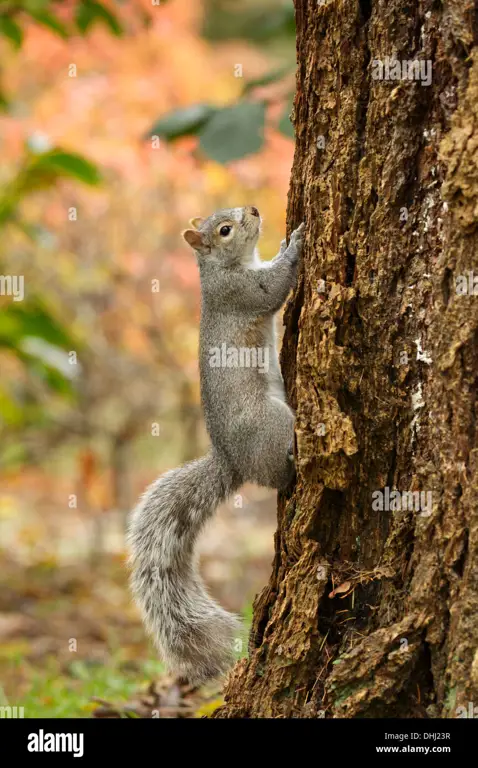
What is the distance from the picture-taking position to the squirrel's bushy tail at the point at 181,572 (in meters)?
2.60

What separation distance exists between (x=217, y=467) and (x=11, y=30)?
8.09ft

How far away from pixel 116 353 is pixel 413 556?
517 centimetres

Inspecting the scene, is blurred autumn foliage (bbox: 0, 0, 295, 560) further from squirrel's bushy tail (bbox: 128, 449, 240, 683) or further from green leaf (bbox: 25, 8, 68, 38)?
squirrel's bushy tail (bbox: 128, 449, 240, 683)

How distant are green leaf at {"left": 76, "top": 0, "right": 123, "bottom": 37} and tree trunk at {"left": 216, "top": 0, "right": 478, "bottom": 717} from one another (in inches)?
77.1

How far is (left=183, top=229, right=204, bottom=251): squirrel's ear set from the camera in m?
3.29

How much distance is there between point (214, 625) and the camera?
262cm

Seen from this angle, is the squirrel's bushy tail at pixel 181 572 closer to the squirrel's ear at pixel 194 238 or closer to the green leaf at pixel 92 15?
the squirrel's ear at pixel 194 238

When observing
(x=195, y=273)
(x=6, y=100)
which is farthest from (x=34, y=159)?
(x=195, y=273)

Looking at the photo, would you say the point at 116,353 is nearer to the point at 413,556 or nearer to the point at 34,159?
the point at 34,159

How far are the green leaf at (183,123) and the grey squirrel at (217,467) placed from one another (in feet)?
2.17

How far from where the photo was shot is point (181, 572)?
278 cm

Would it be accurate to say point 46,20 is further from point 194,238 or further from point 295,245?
point 295,245

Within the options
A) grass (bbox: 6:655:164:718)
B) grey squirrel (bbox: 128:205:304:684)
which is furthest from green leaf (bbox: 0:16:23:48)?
grass (bbox: 6:655:164:718)

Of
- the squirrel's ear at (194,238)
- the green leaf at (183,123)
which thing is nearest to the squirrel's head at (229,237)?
the squirrel's ear at (194,238)
